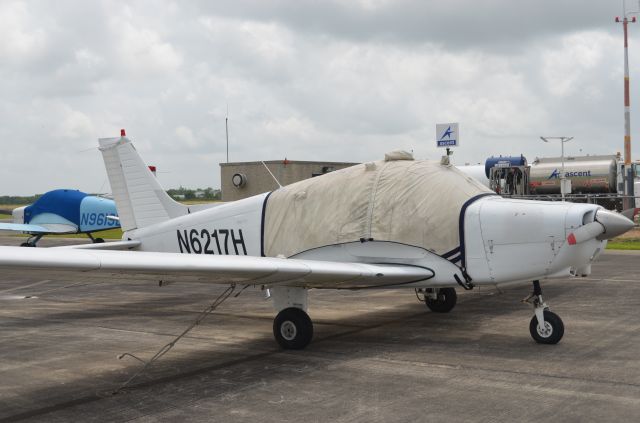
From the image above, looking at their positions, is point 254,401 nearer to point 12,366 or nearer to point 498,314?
point 12,366

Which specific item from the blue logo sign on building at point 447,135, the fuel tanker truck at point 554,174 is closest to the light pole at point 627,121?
the fuel tanker truck at point 554,174

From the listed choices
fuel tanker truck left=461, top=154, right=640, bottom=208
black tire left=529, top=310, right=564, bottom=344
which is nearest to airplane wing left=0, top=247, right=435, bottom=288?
black tire left=529, top=310, right=564, bottom=344

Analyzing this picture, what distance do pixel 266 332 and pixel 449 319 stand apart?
290cm

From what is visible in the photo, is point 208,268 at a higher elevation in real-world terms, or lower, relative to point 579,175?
lower

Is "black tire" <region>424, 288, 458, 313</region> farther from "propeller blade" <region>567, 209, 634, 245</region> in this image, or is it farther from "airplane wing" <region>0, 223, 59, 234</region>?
"airplane wing" <region>0, 223, 59, 234</region>

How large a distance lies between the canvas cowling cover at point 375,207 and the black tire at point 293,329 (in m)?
1.23

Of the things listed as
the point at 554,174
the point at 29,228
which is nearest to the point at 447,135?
the point at 554,174

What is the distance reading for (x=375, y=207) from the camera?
9.23 meters

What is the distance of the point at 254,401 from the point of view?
631cm

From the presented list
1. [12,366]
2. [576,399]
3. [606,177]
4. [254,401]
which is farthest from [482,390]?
[606,177]

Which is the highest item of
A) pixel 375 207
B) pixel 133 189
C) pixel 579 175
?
pixel 579 175

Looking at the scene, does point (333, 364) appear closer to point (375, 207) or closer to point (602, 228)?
point (375, 207)

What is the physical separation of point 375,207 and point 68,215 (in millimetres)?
27307

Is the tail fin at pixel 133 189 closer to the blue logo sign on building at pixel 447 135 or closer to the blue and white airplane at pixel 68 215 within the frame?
the blue logo sign on building at pixel 447 135
